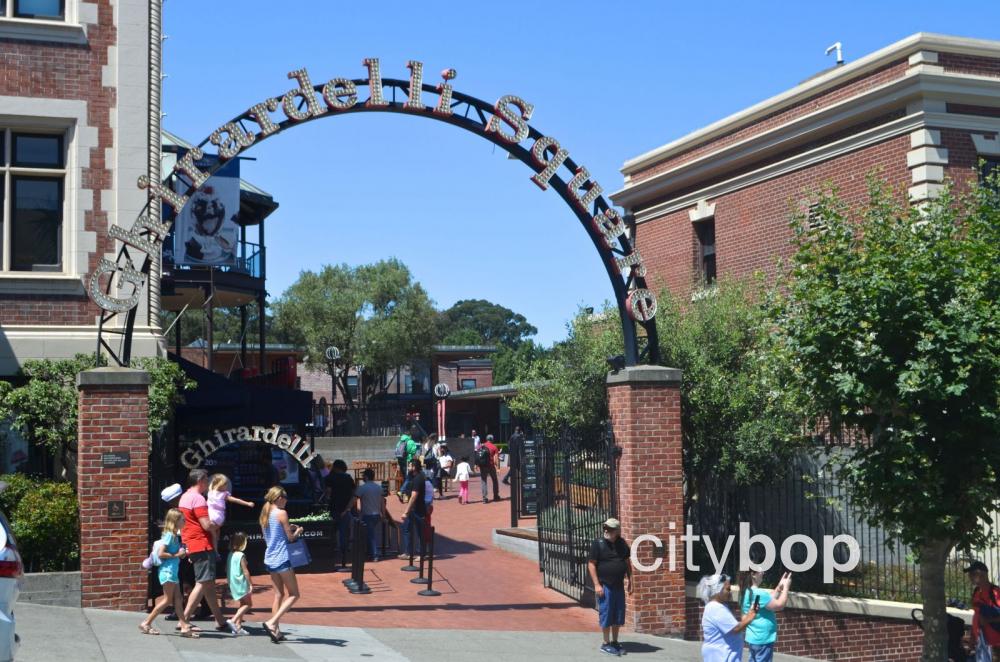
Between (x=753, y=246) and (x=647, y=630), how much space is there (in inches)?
421

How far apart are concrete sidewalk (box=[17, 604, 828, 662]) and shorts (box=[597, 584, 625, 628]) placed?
0.41 metres

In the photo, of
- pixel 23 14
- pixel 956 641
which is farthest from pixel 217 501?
pixel 956 641

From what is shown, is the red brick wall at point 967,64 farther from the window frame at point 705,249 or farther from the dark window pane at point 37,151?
the dark window pane at point 37,151

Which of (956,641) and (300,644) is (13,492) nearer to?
(300,644)

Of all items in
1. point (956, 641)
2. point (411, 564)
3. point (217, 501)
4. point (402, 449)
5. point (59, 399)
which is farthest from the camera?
point (402, 449)

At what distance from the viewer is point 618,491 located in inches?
565

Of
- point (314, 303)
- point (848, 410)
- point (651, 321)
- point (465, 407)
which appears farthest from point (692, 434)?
point (465, 407)

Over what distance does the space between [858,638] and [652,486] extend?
3.44 meters

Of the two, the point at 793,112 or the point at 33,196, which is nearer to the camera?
the point at 33,196

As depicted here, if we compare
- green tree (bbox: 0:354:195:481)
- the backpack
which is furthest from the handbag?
the backpack

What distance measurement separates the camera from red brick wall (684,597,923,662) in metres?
14.4

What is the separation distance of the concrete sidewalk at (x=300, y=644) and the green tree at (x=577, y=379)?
4.72 m

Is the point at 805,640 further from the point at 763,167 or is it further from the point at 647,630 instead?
the point at 763,167

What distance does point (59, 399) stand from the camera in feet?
45.1
